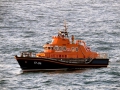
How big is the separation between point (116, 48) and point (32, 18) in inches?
2035

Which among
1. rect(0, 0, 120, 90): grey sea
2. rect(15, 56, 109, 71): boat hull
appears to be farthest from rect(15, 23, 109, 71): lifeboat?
rect(0, 0, 120, 90): grey sea

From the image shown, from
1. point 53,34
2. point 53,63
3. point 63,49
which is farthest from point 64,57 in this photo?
point 53,34

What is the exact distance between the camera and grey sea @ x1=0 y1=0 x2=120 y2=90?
89250 millimetres

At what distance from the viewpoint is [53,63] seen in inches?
3834

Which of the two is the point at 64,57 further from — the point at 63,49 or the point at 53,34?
the point at 53,34

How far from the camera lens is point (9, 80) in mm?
90750

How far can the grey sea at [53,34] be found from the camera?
8925 centimetres

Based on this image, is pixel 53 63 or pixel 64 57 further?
pixel 64 57

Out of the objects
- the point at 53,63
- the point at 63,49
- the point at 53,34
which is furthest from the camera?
the point at 53,34

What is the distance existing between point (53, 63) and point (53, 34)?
1488 inches

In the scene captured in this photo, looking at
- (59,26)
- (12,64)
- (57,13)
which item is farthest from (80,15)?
(12,64)

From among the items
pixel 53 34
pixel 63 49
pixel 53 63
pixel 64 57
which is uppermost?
pixel 53 34

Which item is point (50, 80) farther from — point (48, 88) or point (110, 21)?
point (110, 21)

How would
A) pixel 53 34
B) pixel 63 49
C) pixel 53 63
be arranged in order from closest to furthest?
pixel 53 63
pixel 63 49
pixel 53 34
